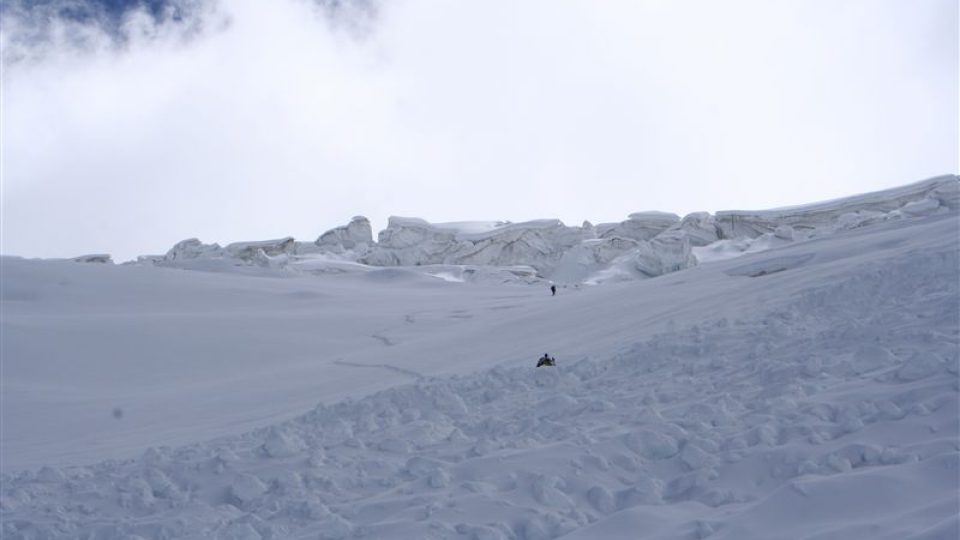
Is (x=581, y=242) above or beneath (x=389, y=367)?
above

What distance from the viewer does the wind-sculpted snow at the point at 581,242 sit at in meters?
35.5

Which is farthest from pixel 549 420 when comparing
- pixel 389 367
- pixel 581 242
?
pixel 581 242

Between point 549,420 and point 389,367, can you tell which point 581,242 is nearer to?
point 389,367

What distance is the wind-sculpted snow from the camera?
3547 cm

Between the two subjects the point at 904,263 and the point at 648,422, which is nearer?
the point at 648,422

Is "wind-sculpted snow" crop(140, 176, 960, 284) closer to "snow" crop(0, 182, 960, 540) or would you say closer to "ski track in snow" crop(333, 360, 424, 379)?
"snow" crop(0, 182, 960, 540)

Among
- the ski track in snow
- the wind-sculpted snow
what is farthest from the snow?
the wind-sculpted snow

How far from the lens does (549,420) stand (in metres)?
7.79

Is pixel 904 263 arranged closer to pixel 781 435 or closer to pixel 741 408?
pixel 741 408

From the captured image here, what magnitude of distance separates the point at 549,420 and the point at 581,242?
3869 centimetres

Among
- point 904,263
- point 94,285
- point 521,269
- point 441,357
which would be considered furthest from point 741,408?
point 521,269

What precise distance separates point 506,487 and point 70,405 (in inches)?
343

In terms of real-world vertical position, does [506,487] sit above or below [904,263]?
below

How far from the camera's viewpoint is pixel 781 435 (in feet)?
20.3
